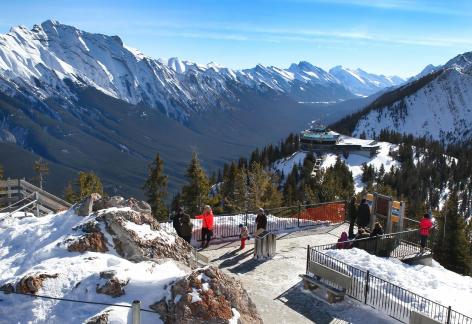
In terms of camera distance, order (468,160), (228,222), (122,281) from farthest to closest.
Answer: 1. (468,160)
2. (228,222)
3. (122,281)

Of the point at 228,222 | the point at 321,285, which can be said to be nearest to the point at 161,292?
the point at 321,285

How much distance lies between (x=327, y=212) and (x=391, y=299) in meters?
13.8

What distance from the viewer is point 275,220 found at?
26672 mm

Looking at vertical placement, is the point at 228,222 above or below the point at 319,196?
above

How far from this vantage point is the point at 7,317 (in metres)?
11.4

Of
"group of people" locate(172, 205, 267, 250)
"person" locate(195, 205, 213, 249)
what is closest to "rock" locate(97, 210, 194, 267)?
"group of people" locate(172, 205, 267, 250)

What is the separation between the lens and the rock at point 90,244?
13797 mm

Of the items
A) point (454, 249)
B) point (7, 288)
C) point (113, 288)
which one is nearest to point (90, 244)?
point (113, 288)

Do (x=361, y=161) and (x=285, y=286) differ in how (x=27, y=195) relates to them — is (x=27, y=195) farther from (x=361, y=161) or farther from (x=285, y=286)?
(x=361, y=161)

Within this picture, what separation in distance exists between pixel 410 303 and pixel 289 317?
371cm

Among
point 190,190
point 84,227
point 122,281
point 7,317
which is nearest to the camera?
point 7,317

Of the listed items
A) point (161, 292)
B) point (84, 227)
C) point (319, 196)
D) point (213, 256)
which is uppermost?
point (84, 227)

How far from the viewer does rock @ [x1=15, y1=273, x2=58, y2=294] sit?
469 inches

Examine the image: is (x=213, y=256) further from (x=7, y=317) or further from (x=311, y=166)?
(x=311, y=166)
